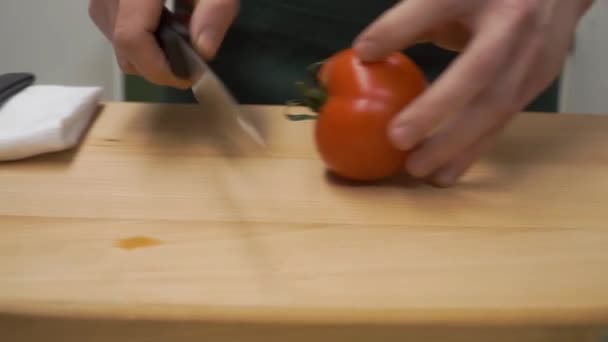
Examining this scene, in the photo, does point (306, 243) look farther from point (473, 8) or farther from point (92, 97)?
point (92, 97)

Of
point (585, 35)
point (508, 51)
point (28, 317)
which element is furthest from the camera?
point (585, 35)

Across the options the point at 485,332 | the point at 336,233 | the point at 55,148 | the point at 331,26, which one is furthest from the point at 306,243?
the point at 331,26

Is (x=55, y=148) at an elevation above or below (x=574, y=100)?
above

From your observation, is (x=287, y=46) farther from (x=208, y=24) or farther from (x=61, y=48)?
(x=61, y=48)

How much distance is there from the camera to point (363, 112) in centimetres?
51

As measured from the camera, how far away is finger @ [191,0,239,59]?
1.82 feet

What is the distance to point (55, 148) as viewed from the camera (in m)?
0.59

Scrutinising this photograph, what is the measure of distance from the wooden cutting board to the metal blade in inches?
1.1

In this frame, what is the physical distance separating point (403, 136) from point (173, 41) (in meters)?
0.21

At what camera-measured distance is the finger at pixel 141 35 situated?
1.86 ft

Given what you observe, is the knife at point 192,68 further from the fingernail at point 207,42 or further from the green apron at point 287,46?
the green apron at point 287,46

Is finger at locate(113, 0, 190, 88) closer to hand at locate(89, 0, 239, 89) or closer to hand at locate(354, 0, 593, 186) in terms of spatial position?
hand at locate(89, 0, 239, 89)

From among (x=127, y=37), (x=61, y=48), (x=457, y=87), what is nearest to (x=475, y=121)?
(x=457, y=87)

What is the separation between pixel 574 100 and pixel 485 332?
1.09 m
